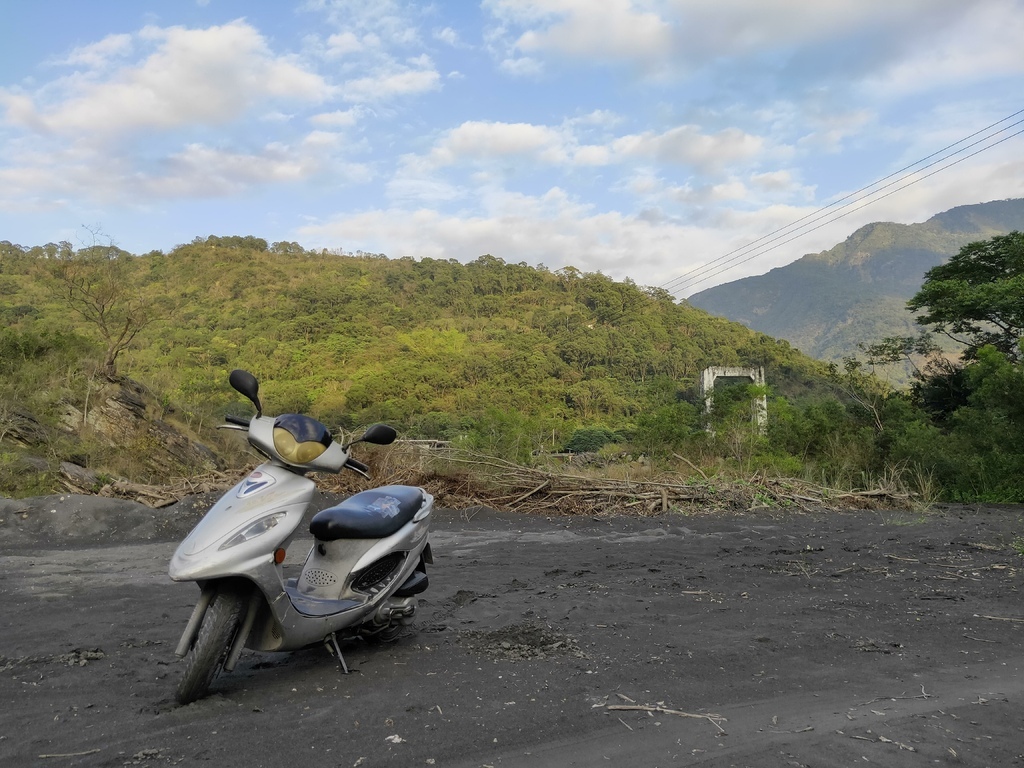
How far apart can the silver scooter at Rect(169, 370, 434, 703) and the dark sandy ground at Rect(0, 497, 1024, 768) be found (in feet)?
0.80

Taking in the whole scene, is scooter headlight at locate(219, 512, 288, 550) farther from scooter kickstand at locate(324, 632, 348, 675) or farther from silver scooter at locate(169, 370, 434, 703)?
scooter kickstand at locate(324, 632, 348, 675)

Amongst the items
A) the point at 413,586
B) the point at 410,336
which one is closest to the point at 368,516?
the point at 413,586

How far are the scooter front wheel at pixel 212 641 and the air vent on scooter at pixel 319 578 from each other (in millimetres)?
706

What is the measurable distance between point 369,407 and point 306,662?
42850mm

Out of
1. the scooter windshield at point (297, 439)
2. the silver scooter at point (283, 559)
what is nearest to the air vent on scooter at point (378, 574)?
the silver scooter at point (283, 559)

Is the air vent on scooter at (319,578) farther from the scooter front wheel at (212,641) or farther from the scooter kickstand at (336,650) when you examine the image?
the scooter front wheel at (212,641)

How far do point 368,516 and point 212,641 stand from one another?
107 cm

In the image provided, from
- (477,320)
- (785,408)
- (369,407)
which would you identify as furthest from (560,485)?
(477,320)

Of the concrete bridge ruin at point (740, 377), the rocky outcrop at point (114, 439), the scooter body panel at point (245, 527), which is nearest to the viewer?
the scooter body panel at point (245, 527)

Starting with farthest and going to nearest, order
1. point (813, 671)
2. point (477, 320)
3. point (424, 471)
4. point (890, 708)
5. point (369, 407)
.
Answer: point (477, 320)
point (369, 407)
point (424, 471)
point (813, 671)
point (890, 708)

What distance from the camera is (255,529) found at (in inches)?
124

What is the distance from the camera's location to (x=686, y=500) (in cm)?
1080

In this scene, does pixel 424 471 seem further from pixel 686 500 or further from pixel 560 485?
pixel 686 500

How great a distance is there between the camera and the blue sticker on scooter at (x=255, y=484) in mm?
3275
